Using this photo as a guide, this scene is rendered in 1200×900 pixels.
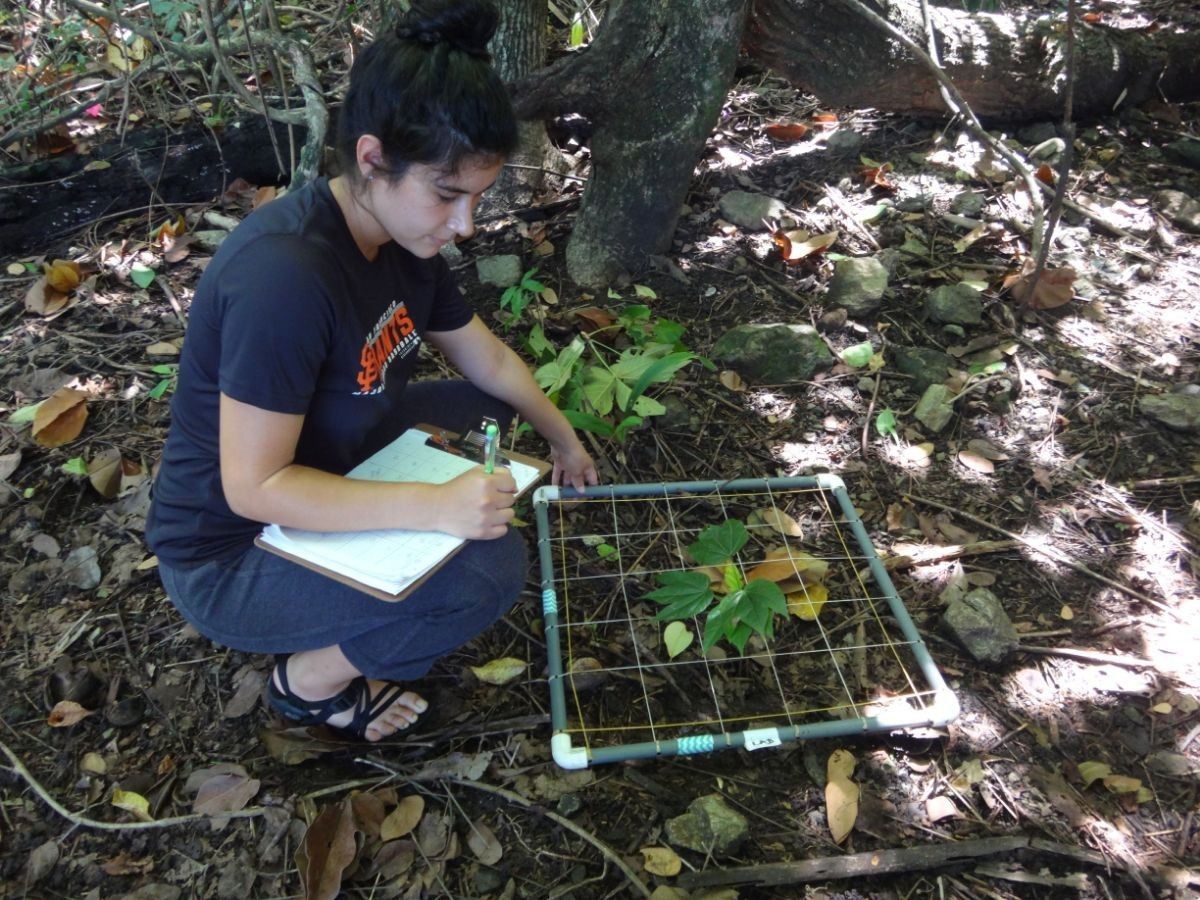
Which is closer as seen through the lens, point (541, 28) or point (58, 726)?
point (58, 726)

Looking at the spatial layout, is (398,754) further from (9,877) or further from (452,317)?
(452,317)

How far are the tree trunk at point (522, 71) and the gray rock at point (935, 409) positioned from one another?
153cm

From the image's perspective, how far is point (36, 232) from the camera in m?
3.15

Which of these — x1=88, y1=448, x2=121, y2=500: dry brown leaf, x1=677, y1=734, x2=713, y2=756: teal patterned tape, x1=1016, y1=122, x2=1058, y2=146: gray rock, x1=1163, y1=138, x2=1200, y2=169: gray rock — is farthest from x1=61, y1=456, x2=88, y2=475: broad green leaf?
x1=1163, y1=138, x2=1200, y2=169: gray rock

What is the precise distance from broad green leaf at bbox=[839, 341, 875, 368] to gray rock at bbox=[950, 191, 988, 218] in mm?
945

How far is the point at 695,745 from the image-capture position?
1.69 m

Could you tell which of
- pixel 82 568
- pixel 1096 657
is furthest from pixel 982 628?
pixel 82 568

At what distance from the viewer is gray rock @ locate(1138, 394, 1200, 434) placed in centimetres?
251

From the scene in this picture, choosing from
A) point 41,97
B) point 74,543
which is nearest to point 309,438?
point 74,543

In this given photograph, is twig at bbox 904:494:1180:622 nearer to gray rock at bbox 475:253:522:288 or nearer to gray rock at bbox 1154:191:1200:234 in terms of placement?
gray rock at bbox 475:253:522:288

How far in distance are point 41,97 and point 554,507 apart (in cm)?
305

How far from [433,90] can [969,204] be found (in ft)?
8.78

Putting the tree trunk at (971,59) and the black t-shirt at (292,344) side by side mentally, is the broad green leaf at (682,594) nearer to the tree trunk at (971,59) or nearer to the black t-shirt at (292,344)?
the black t-shirt at (292,344)

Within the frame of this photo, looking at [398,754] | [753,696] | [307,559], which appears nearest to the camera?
[307,559]
